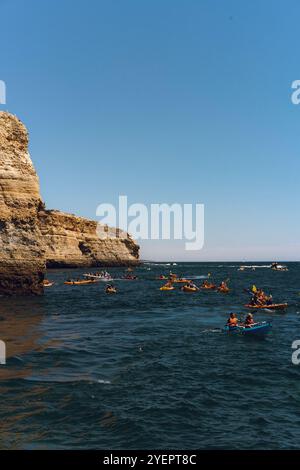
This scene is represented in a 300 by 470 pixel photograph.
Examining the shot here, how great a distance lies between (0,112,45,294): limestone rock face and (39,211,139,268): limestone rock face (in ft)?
180

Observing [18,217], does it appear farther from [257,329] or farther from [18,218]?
[257,329]

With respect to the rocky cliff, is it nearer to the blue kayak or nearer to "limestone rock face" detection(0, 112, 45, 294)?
"limestone rock face" detection(0, 112, 45, 294)

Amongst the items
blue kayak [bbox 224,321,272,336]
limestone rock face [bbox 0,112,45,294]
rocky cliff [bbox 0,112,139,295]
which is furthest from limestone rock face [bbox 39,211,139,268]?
blue kayak [bbox 224,321,272,336]

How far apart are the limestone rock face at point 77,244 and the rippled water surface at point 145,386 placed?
243 ft

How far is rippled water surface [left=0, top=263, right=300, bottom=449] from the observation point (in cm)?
1087

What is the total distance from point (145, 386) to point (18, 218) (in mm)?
27554

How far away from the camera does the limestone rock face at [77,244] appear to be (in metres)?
104

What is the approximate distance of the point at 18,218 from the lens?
3875cm

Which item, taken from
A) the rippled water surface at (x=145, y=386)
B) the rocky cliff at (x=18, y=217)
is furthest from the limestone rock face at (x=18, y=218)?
the rippled water surface at (x=145, y=386)

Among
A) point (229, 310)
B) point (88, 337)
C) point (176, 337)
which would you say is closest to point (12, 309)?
point (88, 337)

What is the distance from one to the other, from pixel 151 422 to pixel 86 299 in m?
33.3

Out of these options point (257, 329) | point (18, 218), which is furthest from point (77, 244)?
point (257, 329)

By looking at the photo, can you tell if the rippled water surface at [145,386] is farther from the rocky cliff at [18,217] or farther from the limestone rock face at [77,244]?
the limestone rock face at [77,244]

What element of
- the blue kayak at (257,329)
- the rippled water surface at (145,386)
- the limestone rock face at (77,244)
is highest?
the limestone rock face at (77,244)
